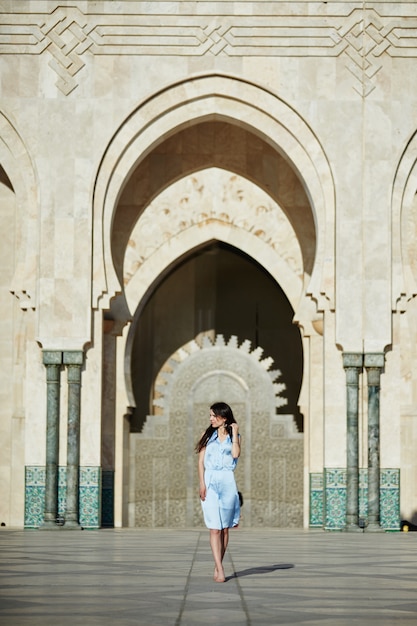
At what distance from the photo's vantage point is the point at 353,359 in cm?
1134

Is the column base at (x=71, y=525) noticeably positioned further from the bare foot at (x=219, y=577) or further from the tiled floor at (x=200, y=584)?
the bare foot at (x=219, y=577)

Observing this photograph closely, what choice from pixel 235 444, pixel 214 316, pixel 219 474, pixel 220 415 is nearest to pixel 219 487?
pixel 219 474

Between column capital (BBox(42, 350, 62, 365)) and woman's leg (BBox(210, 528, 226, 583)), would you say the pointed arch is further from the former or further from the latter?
woman's leg (BBox(210, 528, 226, 583))

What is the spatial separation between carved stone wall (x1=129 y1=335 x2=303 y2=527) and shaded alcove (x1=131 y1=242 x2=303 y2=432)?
3.10ft

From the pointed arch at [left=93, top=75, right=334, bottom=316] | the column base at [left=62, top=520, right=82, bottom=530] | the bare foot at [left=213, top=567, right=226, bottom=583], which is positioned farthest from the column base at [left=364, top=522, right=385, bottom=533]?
the bare foot at [left=213, top=567, right=226, bottom=583]

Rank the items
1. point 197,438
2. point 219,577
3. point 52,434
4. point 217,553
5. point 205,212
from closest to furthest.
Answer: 1. point 219,577
2. point 217,553
3. point 52,434
4. point 197,438
5. point 205,212

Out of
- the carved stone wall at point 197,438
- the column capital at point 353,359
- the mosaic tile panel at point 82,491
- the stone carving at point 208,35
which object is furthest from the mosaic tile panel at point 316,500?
the stone carving at point 208,35

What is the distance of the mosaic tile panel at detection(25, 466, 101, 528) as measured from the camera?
446 inches

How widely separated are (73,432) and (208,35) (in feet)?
12.4

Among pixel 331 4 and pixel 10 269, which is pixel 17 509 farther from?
pixel 331 4

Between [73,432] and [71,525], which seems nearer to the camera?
[71,525]

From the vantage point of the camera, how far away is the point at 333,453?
452 inches

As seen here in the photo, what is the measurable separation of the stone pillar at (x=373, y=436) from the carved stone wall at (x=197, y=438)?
1867 millimetres

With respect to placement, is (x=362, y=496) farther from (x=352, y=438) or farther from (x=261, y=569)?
(x=261, y=569)
